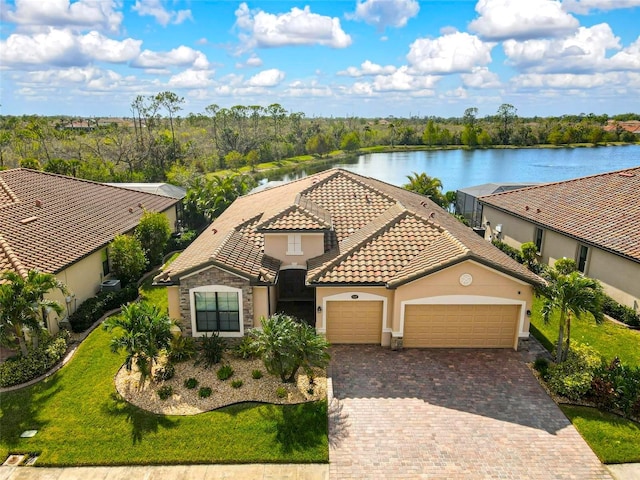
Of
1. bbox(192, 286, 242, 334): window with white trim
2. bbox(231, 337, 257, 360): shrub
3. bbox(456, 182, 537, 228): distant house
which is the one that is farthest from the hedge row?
bbox(456, 182, 537, 228): distant house

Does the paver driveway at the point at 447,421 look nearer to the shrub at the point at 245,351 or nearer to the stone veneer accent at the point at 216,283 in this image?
the shrub at the point at 245,351

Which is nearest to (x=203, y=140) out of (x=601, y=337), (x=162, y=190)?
(x=162, y=190)

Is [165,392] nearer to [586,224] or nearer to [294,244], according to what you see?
[294,244]

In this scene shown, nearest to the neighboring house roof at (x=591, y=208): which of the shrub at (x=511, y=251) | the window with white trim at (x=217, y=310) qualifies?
the shrub at (x=511, y=251)

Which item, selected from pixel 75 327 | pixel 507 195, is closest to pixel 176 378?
pixel 75 327

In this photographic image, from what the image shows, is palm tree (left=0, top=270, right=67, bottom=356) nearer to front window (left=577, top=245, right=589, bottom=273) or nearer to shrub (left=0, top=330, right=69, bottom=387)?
Answer: shrub (left=0, top=330, right=69, bottom=387)
